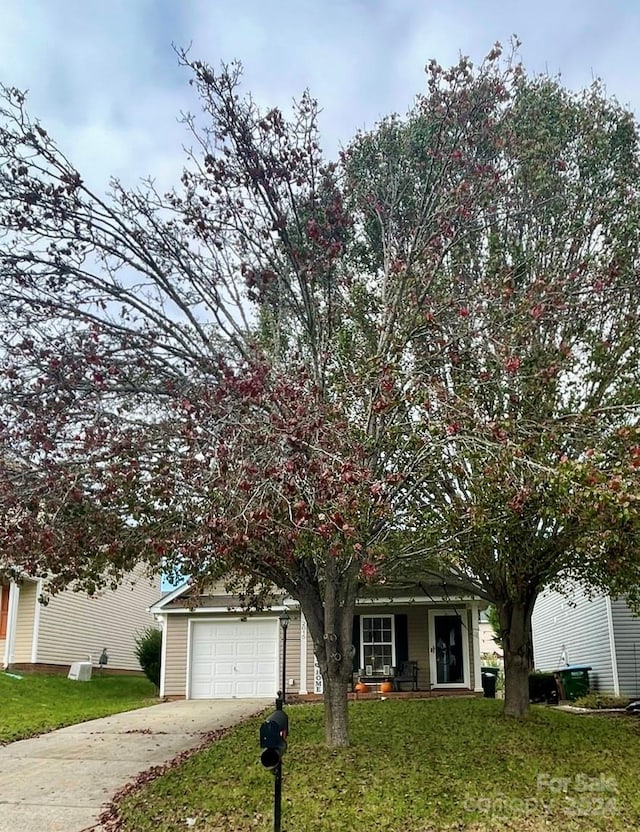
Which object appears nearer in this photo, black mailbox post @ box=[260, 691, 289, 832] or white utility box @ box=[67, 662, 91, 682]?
black mailbox post @ box=[260, 691, 289, 832]

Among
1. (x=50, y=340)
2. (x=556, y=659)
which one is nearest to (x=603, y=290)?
(x=50, y=340)

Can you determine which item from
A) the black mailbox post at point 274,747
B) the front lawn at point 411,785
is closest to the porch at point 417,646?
the front lawn at point 411,785

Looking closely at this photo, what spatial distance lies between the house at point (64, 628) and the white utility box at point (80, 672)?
579 millimetres

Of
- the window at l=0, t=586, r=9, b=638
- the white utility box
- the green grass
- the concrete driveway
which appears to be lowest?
the concrete driveway

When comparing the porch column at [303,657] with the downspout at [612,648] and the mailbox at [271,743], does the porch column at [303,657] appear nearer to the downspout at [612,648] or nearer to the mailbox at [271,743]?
the downspout at [612,648]

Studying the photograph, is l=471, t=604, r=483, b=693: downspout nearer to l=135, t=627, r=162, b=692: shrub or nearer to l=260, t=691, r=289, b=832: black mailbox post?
l=135, t=627, r=162, b=692: shrub

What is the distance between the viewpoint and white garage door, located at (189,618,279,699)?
19.7m

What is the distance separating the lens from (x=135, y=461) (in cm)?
825

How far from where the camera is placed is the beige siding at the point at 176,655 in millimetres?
19750

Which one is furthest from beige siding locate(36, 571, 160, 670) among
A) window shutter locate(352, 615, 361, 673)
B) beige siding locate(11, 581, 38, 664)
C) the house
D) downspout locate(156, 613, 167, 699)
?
window shutter locate(352, 615, 361, 673)

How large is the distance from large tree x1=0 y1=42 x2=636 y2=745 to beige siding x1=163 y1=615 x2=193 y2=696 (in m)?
9.29

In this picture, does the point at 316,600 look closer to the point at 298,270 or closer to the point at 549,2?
the point at 298,270

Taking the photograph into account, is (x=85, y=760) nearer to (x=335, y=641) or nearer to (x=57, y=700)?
(x=335, y=641)

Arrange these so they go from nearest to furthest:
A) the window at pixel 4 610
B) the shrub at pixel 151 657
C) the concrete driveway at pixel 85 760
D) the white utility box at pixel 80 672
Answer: the concrete driveway at pixel 85 760, the shrub at pixel 151 657, the window at pixel 4 610, the white utility box at pixel 80 672
